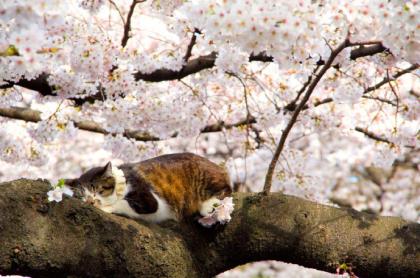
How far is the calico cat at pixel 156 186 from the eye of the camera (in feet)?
14.2

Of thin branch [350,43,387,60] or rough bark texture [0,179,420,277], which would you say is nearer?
rough bark texture [0,179,420,277]

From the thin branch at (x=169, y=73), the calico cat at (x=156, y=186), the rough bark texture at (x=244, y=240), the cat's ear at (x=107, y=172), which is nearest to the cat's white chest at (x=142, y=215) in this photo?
the calico cat at (x=156, y=186)

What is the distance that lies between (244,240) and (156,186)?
1032 mm

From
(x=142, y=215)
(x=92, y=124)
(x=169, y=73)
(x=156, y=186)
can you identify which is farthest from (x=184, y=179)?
(x=92, y=124)

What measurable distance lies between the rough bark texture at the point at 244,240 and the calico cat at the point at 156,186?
543 millimetres

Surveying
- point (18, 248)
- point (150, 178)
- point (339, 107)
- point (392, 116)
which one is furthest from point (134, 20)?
point (18, 248)

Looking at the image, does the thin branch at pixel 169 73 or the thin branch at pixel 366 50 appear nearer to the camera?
the thin branch at pixel 366 50

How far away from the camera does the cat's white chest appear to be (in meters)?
4.16

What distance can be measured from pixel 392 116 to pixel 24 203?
267 inches

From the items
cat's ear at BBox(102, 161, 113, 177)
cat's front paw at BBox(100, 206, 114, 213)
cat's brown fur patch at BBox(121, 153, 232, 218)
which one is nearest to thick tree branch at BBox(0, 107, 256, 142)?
cat's brown fur patch at BBox(121, 153, 232, 218)

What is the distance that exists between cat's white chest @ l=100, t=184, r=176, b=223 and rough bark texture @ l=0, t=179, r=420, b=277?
37 cm

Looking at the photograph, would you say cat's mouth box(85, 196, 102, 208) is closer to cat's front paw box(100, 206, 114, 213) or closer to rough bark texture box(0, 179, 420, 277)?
cat's front paw box(100, 206, 114, 213)

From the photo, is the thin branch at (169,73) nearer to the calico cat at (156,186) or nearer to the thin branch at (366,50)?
the thin branch at (366,50)

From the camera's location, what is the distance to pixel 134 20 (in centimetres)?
1023
